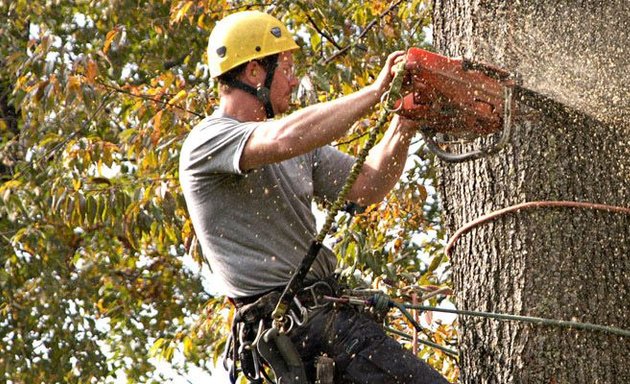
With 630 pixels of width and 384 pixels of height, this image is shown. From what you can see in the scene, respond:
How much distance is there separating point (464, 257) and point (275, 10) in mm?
3559

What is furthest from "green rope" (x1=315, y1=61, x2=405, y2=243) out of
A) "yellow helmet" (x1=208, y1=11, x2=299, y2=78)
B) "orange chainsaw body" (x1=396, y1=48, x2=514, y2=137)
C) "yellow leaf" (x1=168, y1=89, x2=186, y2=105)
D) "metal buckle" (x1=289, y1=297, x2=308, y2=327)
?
"yellow leaf" (x1=168, y1=89, x2=186, y2=105)

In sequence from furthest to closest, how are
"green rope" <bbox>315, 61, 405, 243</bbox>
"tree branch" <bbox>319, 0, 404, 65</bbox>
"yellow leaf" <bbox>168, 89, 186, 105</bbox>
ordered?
"yellow leaf" <bbox>168, 89, 186, 105</bbox>
"tree branch" <bbox>319, 0, 404, 65</bbox>
"green rope" <bbox>315, 61, 405, 243</bbox>

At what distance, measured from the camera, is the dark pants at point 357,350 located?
3.55 meters

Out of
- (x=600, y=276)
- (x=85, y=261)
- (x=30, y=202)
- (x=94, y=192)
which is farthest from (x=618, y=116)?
(x=85, y=261)

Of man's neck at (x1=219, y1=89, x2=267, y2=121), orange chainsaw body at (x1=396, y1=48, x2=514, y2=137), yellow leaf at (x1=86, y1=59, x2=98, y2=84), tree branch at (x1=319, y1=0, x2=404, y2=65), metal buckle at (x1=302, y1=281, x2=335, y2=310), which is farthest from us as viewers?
yellow leaf at (x1=86, y1=59, x2=98, y2=84)

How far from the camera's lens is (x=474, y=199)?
381 cm

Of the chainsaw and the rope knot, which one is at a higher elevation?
the chainsaw

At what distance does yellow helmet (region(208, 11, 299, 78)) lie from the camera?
3.99 metres

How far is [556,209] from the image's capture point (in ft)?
11.9

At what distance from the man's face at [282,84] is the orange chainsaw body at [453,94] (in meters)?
0.50

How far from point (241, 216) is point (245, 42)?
0.61 meters

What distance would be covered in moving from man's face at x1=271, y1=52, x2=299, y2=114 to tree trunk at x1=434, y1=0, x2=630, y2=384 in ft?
2.08

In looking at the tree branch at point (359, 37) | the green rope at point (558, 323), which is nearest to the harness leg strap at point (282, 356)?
A: the green rope at point (558, 323)

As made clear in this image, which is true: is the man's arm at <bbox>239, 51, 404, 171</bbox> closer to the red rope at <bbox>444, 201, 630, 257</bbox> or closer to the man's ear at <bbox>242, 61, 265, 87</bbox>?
the man's ear at <bbox>242, 61, 265, 87</bbox>
